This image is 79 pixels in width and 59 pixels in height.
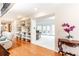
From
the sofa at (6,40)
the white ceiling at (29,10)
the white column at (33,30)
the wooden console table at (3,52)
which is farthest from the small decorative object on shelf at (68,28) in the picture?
the wooden console table at (3,52)

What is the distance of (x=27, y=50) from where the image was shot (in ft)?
7.13

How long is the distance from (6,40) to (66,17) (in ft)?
4.42

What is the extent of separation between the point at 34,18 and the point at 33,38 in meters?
0.46

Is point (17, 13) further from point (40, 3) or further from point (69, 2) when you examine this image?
point (69, 2)

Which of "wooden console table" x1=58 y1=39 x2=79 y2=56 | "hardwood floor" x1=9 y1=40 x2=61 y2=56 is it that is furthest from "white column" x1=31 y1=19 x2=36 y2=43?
"wooden console table" x1=58 y1=39 x2=79 y2=56

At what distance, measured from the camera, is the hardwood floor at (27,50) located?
2076mm

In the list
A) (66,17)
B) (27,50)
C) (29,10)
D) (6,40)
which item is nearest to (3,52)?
(6,40)

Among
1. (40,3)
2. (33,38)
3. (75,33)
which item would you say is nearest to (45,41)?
(33,38)

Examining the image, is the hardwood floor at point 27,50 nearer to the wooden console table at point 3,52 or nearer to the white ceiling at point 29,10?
the wooden console table at point 3,52

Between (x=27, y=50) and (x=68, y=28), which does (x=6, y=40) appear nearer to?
(x=27, y=50)

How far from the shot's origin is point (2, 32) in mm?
2025

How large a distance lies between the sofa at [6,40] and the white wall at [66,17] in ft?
3.34

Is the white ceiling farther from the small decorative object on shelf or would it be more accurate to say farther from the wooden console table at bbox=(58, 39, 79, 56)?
the wooden console table at bbox=(58, 39, 79, 56)

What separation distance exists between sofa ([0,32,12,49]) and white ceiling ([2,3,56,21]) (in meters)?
0.32
